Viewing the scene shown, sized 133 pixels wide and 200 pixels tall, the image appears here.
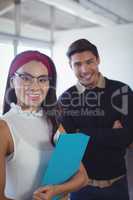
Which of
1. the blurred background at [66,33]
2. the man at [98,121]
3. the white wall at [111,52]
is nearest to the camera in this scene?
the man at [98,121]

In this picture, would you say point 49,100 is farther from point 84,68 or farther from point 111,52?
point 111,52

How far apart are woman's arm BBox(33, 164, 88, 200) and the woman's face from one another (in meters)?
0.30

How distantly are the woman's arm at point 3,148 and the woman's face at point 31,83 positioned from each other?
0.13 m

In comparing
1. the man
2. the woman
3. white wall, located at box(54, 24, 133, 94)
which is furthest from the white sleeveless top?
white wall, located at box(54, 24, 133, 94)

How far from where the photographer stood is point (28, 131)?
105 cm

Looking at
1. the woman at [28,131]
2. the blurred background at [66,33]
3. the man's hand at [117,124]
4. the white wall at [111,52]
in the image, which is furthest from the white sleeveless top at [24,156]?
the white wall at [111,52]

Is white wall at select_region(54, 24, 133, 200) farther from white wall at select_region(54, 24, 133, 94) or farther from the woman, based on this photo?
the woman

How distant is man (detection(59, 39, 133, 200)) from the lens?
1657 millimetres

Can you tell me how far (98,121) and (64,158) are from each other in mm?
764

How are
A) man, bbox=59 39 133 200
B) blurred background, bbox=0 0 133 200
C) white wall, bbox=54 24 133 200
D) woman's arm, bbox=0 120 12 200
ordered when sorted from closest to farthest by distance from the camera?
woman's arm, bbox=0 120 12 200, man, bbox=59 39 133 200, blurred background, bbox=0 0 133 200, white wall, bbox=54 24 133 200

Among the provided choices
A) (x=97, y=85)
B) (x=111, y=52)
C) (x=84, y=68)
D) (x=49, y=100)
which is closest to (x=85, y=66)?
(x=84, y=68)

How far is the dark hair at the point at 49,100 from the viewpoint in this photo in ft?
3.62

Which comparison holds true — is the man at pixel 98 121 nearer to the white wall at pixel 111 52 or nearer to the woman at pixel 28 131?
the woman at pixel 28 131

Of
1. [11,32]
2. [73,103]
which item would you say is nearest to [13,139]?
[73,103]
